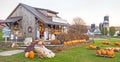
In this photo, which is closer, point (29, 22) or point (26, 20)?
point (29, 22)

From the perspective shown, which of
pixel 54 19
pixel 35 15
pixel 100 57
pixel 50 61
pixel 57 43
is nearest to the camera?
pixel 50 61

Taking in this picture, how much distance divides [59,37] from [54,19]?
12210mm

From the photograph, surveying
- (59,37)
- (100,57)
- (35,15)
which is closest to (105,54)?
(100,57)

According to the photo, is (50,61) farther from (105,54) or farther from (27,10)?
(27,10)

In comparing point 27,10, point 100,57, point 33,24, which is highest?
point 27,10

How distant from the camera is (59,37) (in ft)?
63.6

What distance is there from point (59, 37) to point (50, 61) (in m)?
7.56

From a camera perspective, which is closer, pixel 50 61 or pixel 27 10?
pixel 50 61

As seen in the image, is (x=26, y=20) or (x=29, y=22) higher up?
(x=26, y=20)

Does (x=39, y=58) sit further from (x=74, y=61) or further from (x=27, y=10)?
(x=27, y=10)

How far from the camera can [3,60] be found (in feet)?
40.0

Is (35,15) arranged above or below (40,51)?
above

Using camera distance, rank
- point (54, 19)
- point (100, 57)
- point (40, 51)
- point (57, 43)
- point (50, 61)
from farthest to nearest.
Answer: point (54, 19) → point (57, 43) → point (100, 57) → point (40, 51) → point (50, 61)

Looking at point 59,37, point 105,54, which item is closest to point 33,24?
point 59,37
